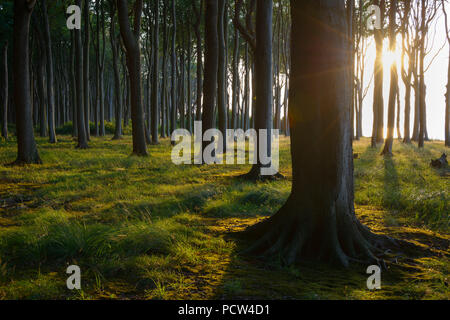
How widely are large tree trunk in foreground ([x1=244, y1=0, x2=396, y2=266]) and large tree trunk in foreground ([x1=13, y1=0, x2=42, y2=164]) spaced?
1044 cm

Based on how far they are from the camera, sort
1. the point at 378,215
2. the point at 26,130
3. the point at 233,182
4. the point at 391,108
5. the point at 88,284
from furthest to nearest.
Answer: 1. the point at 391,108
2. the point at 26,130
3. the point at 233,182
4. the point at 378,215
5. the point at 88,284

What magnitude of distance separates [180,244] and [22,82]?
1045cm

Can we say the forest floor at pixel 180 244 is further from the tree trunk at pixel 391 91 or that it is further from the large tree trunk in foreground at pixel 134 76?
the tree trunk at pixel 391 91

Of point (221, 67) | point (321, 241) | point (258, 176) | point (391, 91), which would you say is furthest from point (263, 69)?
point (391, 91)

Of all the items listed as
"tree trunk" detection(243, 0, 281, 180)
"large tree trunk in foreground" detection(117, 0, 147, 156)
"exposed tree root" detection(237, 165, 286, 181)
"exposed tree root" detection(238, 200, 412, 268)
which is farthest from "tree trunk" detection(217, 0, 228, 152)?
"exposed tree root" detection(238, 200, 412, 268)

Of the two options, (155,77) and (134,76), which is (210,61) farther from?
(155,77)

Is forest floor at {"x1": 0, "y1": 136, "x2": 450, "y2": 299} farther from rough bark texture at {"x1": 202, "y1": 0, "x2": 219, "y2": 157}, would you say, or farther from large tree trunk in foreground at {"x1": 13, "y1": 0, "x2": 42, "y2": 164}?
rough bark texture at {"x1": 202, "y1": 0, "x2": 219, "y2": 157}

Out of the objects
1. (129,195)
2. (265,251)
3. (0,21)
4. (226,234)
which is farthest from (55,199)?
(0,21)

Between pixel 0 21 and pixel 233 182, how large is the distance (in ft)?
67.7

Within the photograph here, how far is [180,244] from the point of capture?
4.25m

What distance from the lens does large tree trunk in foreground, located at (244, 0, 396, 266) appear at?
4.29m

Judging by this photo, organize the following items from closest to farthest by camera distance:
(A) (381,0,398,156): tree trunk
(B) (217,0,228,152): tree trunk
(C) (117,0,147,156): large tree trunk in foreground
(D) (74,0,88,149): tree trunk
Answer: (C) (117,0,147,156): large tree trunk in foreground → (A) (381,0,398,156): tree trunk → (B) (217,0,228,152): tree trunk → (D) (74,0,88,149): tree trunk

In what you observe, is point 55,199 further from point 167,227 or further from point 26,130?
point 26,130
